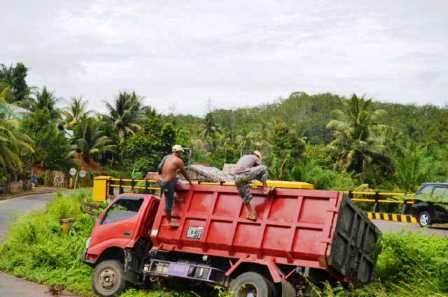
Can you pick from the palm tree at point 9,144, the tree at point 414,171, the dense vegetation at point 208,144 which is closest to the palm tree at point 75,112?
the dense vegetation at point 208,144

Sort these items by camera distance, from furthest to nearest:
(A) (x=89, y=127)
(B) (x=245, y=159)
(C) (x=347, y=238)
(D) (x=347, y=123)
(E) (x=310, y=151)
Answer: (A) (x=89, y=127) < (E) (x=310, y=151) < (D) (x=347, y=123) < (B) (x=245, y=159) < (C) (x=347, y=238)

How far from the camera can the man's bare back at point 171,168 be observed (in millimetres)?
10305

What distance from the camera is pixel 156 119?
51.3 metres

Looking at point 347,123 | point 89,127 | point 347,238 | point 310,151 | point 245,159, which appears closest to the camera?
point 347,238

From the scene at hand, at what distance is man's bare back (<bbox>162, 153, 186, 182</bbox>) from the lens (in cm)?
1030

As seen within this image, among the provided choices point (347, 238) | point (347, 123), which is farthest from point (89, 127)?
point (347, 238)

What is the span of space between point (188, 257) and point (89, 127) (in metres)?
48.1

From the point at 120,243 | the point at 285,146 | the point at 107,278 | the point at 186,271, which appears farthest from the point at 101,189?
the point at 285,146

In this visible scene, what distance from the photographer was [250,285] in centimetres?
895

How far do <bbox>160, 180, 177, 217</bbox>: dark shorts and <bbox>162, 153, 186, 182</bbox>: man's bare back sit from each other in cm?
8

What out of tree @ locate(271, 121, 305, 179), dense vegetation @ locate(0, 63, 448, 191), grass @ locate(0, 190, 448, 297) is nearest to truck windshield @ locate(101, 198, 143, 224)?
grass @ locate(0, 190, 448, 297)

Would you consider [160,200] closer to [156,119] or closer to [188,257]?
[188,257]

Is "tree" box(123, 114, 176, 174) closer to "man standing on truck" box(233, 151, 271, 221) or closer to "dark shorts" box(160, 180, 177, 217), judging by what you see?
"dark shorts" box(160, 180, 177, 217)

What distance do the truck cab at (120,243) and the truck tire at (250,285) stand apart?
241 cm
